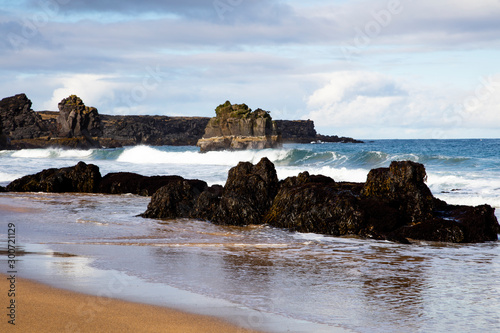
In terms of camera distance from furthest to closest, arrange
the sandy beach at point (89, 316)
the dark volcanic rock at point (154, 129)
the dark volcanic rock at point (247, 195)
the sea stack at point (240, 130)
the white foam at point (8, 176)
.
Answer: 1. the dark volcanic rock at point (154, 129)
2. the sea stack at point (240, 130)
3. the white foam at point (8, 176)
4. the dark volcanic rock at point (247, 195)
5. the sandy beach at point (89, 316)

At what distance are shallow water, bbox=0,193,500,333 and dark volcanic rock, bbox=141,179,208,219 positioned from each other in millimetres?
612

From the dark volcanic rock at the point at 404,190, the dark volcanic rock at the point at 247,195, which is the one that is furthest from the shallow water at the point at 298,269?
the dark volcanic rock at the point at 404,190

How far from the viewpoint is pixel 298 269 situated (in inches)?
253

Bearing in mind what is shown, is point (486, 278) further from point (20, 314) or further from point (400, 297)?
point (20, 314)

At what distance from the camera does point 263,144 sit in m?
92.0

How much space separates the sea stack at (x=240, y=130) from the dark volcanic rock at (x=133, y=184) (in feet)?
244

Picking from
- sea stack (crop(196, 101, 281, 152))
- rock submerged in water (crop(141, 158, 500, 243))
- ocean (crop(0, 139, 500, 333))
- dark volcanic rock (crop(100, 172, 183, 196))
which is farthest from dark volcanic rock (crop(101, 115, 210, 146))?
ocean (crop(0, 139, 500, 333))

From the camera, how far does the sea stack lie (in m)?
92.8

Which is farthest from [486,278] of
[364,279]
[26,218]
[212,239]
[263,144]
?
[263,144]

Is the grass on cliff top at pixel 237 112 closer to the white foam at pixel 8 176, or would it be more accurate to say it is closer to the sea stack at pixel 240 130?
the sea stack at pixel 240 130

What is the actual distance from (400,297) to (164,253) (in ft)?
11.4

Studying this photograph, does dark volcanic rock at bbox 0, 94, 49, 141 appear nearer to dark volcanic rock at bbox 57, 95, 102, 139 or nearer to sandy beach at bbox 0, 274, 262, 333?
dark volcanic rock at bbox 57, 95, 102, 139

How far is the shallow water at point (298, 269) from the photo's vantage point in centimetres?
459

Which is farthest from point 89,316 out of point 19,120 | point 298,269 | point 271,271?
point 19,120
